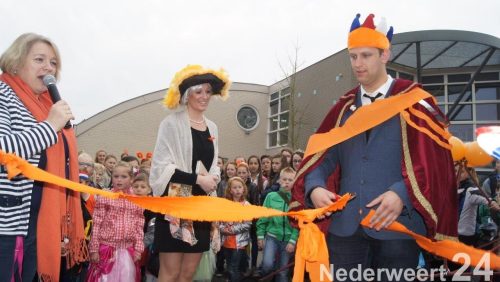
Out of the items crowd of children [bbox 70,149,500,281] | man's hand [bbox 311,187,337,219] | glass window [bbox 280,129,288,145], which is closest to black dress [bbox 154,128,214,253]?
crowd of children [bbox 70,149,500,281]

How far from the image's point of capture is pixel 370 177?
2545 mm

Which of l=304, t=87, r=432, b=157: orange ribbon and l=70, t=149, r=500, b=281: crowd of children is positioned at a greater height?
l=304, t=87, r=432, b=157: orange ribbon

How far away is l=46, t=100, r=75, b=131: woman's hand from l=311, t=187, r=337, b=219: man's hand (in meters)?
1.33

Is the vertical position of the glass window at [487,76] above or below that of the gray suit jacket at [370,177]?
above

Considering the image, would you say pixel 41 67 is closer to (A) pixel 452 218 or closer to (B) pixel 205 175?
(B) pixel 205 175

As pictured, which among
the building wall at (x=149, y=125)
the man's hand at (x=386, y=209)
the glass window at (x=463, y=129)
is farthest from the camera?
the building wall at (x=149, y=125)

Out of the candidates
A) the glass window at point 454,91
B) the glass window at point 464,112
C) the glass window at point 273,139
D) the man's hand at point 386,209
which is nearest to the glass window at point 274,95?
the glass window at point 273,139

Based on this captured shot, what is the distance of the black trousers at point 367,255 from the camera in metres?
2.46

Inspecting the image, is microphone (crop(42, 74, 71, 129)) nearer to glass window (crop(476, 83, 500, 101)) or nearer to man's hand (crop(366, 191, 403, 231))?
man's hand (crop(366, 191, 403, 231))

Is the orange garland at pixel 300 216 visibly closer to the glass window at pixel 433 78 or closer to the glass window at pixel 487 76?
the glass window at pixel 433 78

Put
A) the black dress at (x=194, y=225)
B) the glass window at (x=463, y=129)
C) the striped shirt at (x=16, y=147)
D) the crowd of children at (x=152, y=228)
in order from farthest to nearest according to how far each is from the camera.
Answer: the glass window at (x=463, y=129) < the crowd of children at (x=152, y=228) < the black dress at (x=194, y=225) < the striped shirt at (x=16, y=147)

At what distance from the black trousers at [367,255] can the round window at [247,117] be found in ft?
77.3

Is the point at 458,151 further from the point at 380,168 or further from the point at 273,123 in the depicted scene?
the point at 273,123

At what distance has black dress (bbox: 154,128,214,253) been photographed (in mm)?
3393
